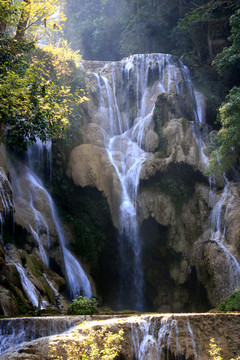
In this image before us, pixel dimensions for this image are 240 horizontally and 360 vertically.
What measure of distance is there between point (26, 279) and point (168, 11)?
29.3m

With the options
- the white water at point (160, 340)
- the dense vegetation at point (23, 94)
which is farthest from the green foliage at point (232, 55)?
the white water at point (160, 340)

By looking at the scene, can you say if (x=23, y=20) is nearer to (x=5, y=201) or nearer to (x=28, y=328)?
(x=5, y=201)

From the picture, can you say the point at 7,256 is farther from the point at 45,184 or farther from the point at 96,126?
the point at 96,126

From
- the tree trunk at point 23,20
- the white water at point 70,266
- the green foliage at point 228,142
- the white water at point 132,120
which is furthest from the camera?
the white water at point 132,120

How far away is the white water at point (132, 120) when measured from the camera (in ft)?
64.8

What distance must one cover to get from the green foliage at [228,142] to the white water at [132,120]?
4256mm

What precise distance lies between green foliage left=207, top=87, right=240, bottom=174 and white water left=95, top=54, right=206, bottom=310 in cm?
426

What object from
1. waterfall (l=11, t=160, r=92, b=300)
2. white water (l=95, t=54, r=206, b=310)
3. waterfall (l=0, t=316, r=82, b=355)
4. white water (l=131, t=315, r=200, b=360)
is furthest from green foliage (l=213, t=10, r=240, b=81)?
waterfall (l=0, t=316, r=82, b=355)

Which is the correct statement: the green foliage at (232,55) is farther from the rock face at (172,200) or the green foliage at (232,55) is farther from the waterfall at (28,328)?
the waterfall at (28,328)

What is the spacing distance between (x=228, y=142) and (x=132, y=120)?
8.99 m

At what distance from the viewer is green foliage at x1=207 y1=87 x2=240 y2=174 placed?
60.5 ft

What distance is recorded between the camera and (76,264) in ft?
58.8

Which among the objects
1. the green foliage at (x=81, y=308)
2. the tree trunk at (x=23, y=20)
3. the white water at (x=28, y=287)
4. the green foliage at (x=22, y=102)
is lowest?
the green foliage at (x=81, y=308)

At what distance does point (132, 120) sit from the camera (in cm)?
2602
